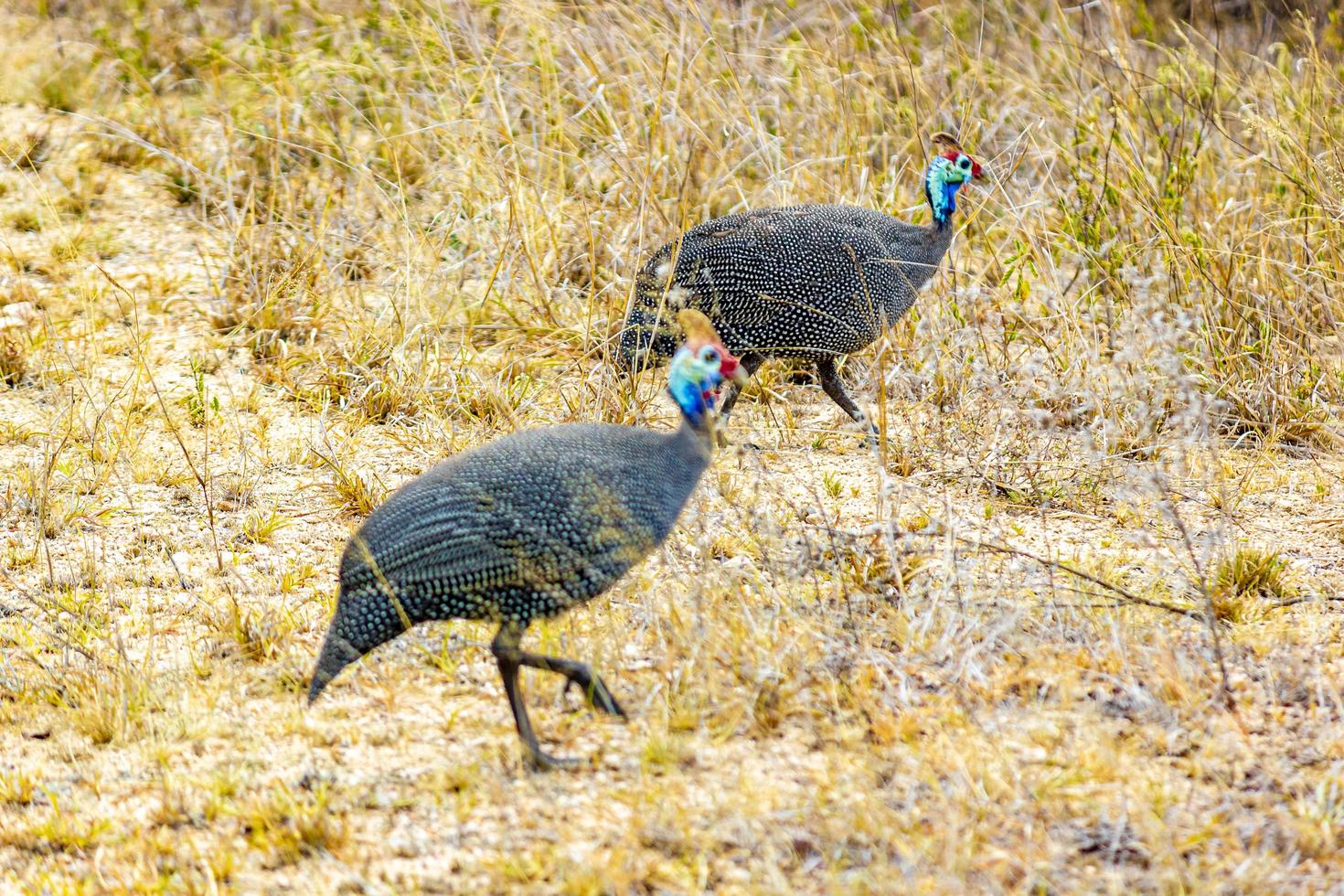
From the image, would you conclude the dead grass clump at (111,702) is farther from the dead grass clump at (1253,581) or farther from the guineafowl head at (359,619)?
the dead grass clump at (1253,581)

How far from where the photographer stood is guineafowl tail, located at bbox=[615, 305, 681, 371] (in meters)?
4.25

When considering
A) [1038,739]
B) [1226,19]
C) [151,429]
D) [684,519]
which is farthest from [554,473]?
[1226,19]

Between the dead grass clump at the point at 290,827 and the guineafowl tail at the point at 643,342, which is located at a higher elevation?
the guineafowl tail at the point at 643,342

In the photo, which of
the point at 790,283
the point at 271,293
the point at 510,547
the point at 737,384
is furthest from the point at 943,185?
the point at 510,547

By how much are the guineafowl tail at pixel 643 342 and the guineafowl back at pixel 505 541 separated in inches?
52.8

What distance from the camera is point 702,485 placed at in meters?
3.85

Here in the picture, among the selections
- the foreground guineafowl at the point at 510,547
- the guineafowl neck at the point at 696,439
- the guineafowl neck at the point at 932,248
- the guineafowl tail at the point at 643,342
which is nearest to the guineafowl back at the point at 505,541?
the foreground guineafowl at the point at 510,547

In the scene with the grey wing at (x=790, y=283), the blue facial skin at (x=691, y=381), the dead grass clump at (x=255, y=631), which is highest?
the blue facial skin at (x=691, y=381)

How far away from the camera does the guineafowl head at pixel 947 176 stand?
183 inches

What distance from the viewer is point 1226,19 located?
8.45 meters

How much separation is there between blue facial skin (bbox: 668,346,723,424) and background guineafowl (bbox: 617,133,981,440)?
1.17 m

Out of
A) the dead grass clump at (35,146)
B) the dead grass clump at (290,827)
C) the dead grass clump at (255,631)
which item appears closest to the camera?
the dead grass clump at (290,827)

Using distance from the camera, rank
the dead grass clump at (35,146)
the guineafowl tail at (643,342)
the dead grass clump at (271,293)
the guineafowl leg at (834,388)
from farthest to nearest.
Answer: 1. the dead grass clump at (35,146)
2. the dead grass clump at (271,293)
3. the guineafowl leg at (834,388)
4. the guineafowl tail at (643,342)

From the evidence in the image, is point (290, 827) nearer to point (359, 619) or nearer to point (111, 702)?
point (359, 619)
